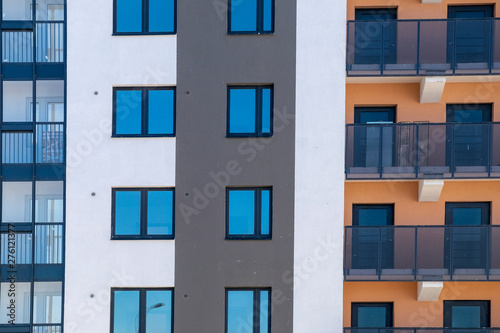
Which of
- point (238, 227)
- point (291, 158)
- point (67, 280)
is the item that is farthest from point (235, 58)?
point (67, 280)

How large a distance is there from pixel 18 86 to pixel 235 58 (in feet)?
17.0

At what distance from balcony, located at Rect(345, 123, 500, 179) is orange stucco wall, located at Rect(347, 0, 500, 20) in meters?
2.94

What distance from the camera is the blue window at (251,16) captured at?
1141 cm

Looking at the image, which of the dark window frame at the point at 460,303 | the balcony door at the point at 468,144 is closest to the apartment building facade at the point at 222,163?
the balcony door at the point at 468,144

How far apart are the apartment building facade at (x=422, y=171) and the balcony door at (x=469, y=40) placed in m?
0.02

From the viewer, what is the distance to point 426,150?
11.0 metres

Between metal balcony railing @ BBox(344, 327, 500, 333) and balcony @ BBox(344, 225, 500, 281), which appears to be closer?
balcony @ BBox(344, 225, 500, 281)

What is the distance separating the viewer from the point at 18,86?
11773 mm

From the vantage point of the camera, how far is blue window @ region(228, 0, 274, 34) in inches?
449

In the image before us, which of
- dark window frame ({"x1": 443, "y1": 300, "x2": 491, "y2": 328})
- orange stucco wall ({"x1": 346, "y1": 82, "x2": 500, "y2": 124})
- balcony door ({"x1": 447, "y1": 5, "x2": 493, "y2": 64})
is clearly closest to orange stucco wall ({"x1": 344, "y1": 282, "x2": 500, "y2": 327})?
dark window frame ({"x1": 443, "y1": 300, "x2": 491, "y2": 328})

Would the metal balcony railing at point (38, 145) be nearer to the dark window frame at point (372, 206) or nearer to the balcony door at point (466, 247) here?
the dark window frame at point (372, 206)

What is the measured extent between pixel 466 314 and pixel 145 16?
10313 mm

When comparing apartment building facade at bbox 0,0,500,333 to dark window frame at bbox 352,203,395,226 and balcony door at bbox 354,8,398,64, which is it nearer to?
balcony door at bbox 354,8,398,64

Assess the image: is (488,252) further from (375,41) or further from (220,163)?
(220,163)
